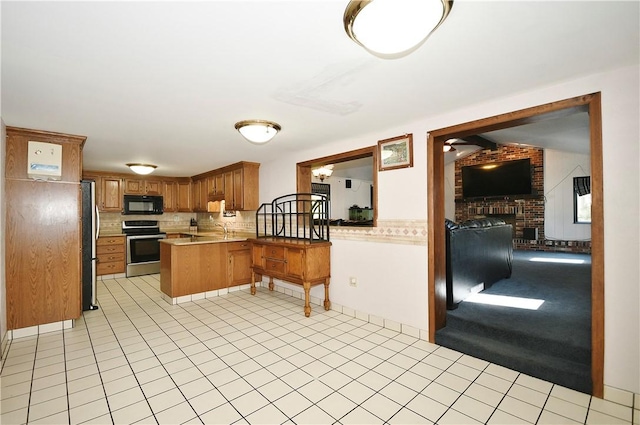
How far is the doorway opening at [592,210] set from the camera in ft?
6.42

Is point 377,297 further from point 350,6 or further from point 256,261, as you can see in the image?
point 350,6

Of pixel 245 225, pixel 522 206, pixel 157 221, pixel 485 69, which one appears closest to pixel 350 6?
pixel 485 69

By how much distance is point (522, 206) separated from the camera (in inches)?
314

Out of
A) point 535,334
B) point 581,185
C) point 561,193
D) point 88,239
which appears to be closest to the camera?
point 535,334

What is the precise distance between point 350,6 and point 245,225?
15.6 ft

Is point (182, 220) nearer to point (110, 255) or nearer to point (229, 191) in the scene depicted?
point (110, 255)

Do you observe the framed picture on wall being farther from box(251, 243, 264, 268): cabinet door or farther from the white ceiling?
box(251, 243, 264, 268): cabinet door

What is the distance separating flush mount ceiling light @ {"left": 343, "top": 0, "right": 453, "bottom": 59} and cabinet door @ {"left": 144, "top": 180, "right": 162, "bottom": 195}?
655cm

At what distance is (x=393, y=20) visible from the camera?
4.10 feet

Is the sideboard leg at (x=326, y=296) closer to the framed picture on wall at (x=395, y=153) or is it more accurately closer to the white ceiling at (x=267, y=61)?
the framed picture on wall at (x=395, y=153)

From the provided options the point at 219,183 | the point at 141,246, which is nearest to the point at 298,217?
the point at 219,183

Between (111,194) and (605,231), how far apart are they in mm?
7574

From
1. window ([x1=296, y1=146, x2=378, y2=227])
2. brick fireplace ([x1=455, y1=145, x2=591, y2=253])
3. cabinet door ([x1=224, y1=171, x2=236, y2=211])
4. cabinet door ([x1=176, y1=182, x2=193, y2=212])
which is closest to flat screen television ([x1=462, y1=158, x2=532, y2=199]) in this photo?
Result: brick fireplace ([x1=455, y1=145, x2=591, y2=253])

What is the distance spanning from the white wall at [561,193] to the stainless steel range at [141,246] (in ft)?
31.6
